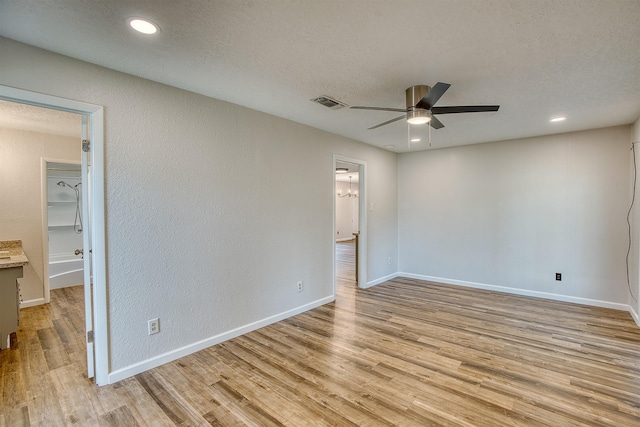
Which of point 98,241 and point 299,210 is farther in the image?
point 299,210

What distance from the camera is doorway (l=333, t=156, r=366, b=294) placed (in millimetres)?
5148

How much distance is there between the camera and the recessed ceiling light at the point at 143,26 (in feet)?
5.78

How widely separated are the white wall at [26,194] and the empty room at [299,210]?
0.03 m

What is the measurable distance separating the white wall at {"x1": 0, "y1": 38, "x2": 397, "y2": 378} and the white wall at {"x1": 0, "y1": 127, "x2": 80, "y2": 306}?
304 centimetres

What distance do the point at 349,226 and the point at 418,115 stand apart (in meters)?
10.5

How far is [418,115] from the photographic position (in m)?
2.55

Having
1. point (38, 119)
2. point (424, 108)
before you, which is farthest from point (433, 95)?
point (38, 119)

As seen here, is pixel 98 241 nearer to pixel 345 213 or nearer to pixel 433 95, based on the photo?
pixel 433 95

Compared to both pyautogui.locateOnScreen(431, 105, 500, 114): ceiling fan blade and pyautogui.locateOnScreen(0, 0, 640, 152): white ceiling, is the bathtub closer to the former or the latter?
pyautogui.locateOnScreen(0, 0, 640, 152): white ceiling

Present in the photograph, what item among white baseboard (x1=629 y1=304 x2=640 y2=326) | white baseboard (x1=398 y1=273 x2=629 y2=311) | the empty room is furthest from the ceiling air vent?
white baseboard (x1=629 y1=304 x2=640 y2=326)

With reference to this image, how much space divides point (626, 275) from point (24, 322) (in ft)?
25.3

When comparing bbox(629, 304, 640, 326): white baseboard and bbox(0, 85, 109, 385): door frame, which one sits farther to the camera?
bbox(629, 304, 640, 326): white baseboard

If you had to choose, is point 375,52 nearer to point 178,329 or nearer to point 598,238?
point 178,329

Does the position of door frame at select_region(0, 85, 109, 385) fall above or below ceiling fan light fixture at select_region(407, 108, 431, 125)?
below
